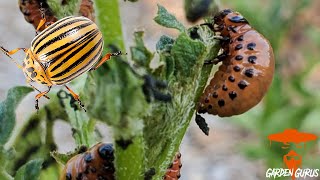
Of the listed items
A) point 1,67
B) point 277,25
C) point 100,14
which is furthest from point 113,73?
point 1,67

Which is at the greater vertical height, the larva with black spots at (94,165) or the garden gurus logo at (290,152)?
the larva with black spots at (94,165)

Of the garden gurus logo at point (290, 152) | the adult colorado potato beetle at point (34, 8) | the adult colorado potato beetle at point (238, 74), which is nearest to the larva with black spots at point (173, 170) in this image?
the adult colorado potato beetle at point (238, 74)

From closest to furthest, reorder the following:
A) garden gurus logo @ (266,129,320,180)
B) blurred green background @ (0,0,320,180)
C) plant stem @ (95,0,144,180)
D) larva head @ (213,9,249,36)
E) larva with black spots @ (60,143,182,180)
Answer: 1. plant stem @ (95,0,144,180)
2. larva with black spots @ (60,143,182,180)
3. larva head @ (213,9,249,36)
4. garden gurus logo @ (266,129,320,180)
5. blurred green background @ (0,0,320,180)

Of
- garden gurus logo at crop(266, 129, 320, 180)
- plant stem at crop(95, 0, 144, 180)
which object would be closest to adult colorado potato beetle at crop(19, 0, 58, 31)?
plant stem at crop(95, 0, 144, 180)

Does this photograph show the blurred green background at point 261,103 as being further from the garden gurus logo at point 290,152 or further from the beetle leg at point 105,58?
the beetle leg at point 105,58

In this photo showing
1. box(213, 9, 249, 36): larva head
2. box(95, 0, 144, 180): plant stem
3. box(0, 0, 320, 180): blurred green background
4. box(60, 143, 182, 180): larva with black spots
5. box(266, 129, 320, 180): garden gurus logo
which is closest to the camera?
box(95, 0, 144, 180): plant stem

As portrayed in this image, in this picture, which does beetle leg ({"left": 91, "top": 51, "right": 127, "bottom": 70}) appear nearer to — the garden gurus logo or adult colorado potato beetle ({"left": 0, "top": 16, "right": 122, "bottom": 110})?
adult colorado potato beetle ({"left": 0, "top": 16, "right": 122, "bottom": 110})

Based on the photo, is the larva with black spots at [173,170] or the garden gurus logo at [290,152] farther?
the garden gurus logo at [290,152]

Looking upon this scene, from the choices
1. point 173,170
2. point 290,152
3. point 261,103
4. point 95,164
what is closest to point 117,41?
point 95,164
